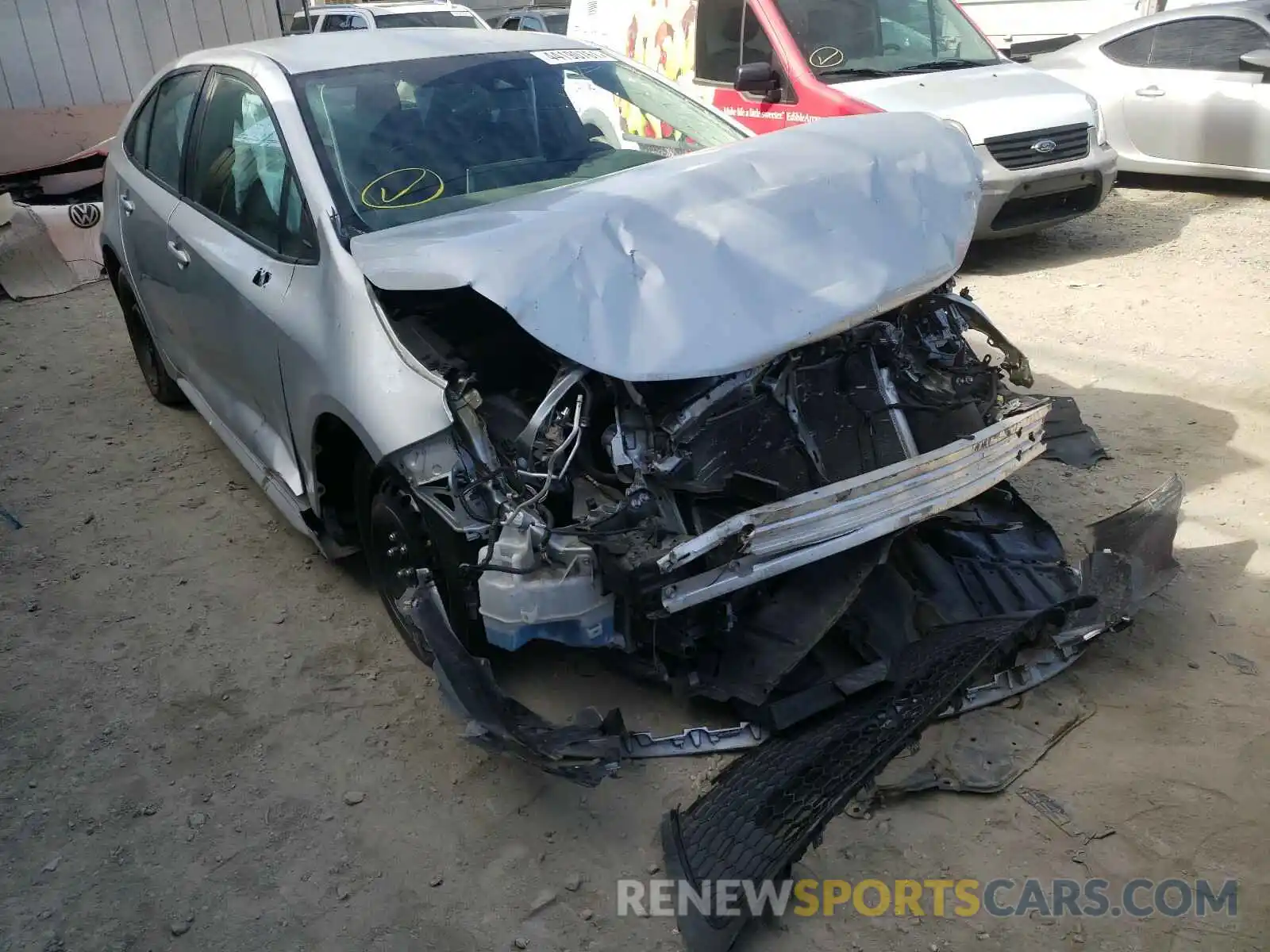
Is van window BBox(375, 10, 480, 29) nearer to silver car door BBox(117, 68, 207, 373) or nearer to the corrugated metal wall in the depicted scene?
the corrugated metal wall

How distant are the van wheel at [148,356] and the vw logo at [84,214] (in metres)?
3.86

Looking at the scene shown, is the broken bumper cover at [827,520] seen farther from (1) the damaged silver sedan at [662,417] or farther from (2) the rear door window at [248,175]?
(2) the rear door window at [248,175]

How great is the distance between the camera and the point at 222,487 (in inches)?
189

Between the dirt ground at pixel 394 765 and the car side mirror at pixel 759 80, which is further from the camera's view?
the car side mirror at pixel 759 80

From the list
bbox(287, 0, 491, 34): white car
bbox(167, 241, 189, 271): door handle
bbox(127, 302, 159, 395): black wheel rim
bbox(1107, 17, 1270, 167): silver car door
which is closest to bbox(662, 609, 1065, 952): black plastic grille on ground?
bbox(167, 241, 189, 271): door handle

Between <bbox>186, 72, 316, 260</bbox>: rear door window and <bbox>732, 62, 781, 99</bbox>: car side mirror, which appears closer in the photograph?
<bbox>186, 72, 316, 260</bbox>: rear door window

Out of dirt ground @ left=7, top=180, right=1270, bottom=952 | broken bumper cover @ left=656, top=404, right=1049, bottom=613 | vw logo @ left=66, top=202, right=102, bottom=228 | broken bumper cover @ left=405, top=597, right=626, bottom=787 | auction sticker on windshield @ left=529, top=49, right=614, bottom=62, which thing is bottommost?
dirt ground @ left=7, top=180, right=1270, bottom=952

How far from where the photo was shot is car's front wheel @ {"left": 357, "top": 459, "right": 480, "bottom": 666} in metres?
2.90

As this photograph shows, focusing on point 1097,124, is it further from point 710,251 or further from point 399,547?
point 399,547

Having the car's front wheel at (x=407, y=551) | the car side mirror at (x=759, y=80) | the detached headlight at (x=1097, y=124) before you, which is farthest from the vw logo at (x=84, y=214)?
the detached headlight at (x=1097, y=124)

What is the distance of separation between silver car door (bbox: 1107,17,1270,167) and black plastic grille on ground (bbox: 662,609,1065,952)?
6907mm

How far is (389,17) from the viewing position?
1348cm

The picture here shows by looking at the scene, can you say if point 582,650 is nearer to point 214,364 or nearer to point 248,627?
point 248,627

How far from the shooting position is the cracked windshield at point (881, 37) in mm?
6961
